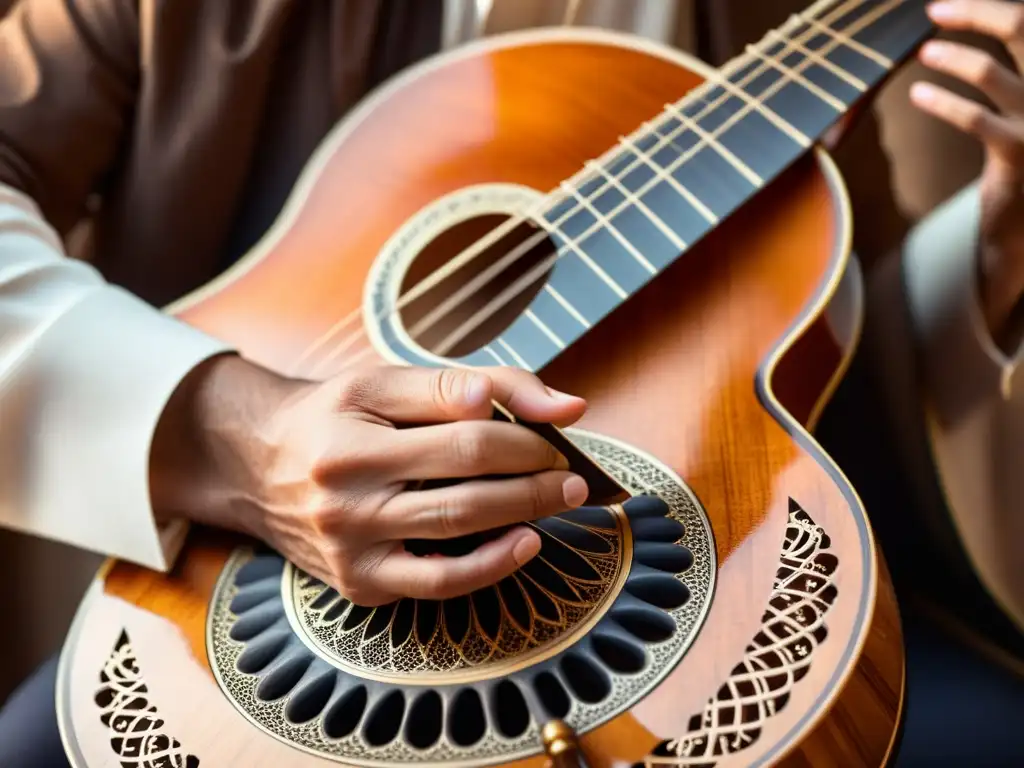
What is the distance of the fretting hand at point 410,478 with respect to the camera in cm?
48

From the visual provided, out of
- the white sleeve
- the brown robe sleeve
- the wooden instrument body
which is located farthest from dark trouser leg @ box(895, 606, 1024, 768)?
the brown robe sleeve

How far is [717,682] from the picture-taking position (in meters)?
0.44

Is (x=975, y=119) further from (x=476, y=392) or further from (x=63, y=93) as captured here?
(x=63, y=93)

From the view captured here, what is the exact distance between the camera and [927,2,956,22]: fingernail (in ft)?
2.49

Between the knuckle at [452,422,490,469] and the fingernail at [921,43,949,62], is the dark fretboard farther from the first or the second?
the knuckle at [452,422,490,469]

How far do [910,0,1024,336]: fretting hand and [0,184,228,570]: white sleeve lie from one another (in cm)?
66

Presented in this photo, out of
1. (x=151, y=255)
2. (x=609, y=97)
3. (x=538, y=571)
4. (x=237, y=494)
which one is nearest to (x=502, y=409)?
(x=538, y=571)

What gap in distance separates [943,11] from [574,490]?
59 centimetres

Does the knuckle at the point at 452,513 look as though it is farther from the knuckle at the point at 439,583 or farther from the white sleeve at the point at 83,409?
the white sleeve at the point at 83,409

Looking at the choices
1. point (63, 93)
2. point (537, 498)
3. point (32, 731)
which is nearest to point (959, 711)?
point (537, 498)

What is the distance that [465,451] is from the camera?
484 mm

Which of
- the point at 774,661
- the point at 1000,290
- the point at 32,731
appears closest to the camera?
the point at 774,661

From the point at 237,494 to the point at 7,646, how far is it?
0.74 metres

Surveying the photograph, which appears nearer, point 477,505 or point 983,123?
point 477,505
